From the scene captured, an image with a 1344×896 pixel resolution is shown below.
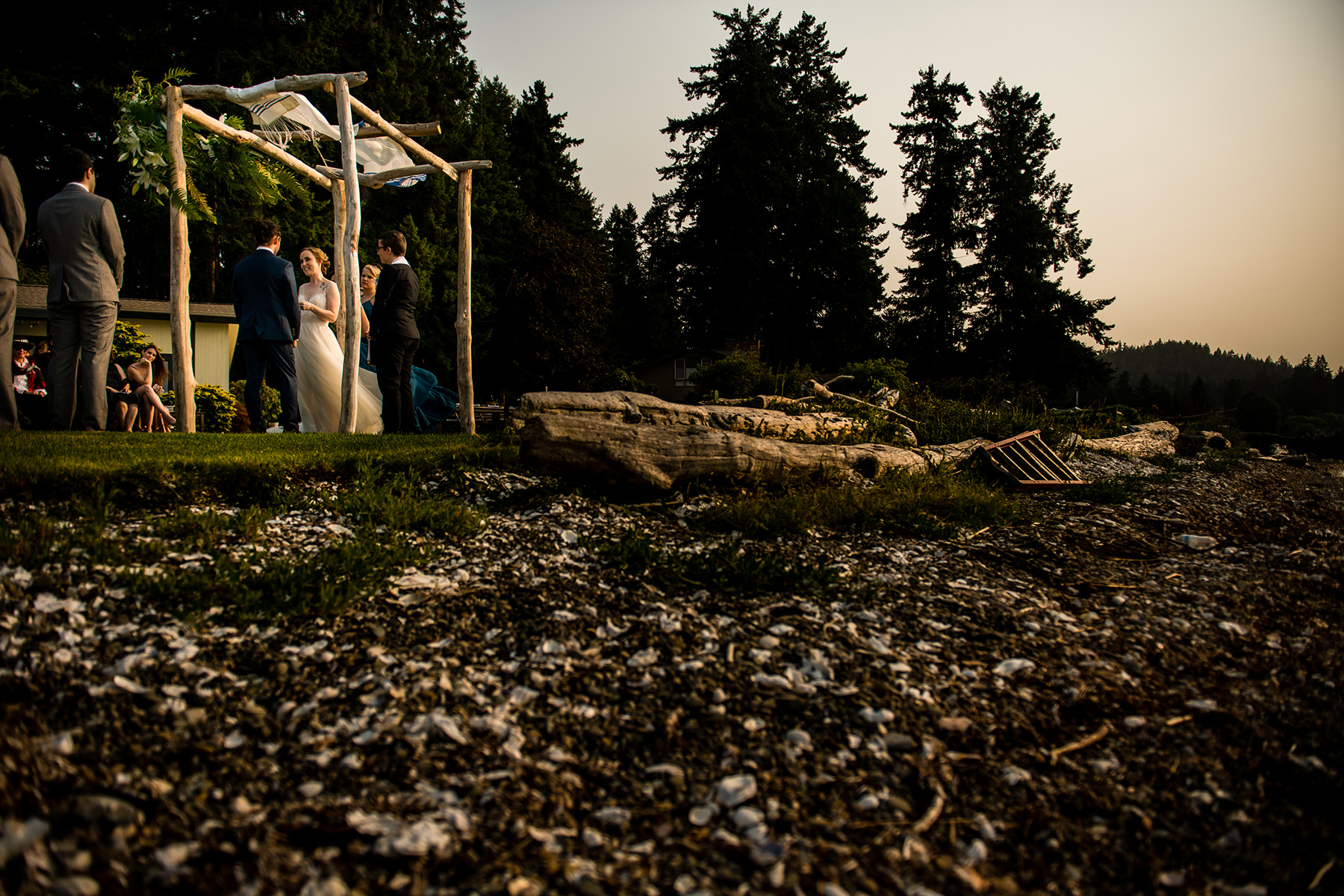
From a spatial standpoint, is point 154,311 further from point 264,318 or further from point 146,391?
point 264,318

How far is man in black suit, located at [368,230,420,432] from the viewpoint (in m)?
8.24

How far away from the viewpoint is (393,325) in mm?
8250

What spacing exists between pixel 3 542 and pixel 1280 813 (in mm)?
5429

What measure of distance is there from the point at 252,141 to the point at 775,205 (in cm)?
3107

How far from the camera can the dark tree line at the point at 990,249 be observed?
34.7 metres

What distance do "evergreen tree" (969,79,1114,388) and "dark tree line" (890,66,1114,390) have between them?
0.05 m

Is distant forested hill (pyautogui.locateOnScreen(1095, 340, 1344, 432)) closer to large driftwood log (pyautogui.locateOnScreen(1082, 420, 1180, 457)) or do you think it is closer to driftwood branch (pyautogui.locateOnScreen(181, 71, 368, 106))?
large driftwood log (pyautogui.locateOnScreen(1082, 420, 1180, 457))

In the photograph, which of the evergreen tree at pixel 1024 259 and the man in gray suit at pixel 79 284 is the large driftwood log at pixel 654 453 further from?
the evergreen tree at pixel 1024 259

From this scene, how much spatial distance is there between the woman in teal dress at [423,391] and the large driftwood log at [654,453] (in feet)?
16.4

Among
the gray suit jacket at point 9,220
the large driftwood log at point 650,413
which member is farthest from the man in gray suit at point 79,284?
the large driftwood log at point 650,413

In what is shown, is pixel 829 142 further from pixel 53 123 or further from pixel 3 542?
pixel 3 542

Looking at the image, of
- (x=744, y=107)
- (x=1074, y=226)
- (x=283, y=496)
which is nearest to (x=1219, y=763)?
(x=283, y=496)

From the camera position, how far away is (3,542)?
11.0ft

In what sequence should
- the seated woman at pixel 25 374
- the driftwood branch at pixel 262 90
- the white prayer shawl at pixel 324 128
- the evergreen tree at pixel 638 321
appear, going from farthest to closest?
the evergreen tree at pixel 638 321 < the seated woman at pixel 25 374 < the white prayer shawl at pixel 324 128 < the driftwood branch at pixel 262 90
